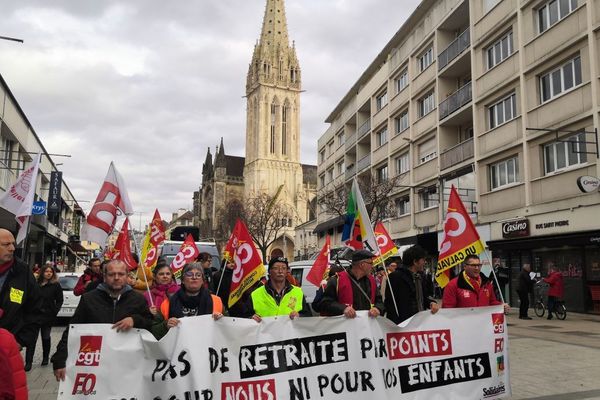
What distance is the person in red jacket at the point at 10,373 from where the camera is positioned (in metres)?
2.88

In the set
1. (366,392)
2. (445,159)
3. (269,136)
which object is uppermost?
(269,136)

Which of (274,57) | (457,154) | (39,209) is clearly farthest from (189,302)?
(274,57)

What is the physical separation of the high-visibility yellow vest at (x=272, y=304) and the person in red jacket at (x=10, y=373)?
2.79 m

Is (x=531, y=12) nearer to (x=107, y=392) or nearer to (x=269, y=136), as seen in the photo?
(x=107, y=392)

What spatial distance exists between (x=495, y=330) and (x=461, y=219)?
60.1 inches

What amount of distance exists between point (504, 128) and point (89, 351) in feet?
73.1

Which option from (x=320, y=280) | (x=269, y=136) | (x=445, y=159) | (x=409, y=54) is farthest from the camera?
(x=269, y=136)

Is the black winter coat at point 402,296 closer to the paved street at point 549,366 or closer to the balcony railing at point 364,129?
the paved street at point 549,366

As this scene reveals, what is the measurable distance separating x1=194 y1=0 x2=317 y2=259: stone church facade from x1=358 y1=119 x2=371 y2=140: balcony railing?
167 feet

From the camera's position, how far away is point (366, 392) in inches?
206

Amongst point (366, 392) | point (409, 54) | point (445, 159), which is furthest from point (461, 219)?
point (409, 54)

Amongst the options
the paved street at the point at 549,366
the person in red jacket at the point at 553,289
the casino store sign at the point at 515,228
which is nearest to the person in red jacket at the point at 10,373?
the paved street at the point at 549,366

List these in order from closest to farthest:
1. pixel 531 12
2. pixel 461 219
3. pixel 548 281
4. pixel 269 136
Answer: pixel 461 219 < pixel 548 281 < pixel 531 12 < pixel 269 136

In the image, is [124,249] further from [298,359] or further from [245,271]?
[298,359]
